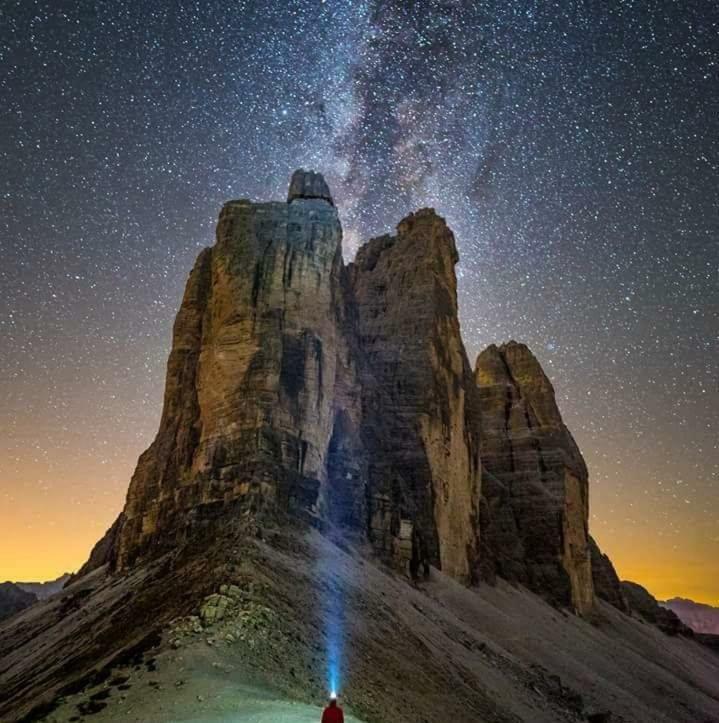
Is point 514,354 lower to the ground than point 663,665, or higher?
higher

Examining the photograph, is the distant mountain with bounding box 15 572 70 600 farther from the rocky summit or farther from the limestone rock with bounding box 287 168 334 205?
the limestone rock with bounding box 287 168 334 205

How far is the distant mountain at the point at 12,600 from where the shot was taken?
85812 millimetres

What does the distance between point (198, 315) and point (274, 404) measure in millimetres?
13410

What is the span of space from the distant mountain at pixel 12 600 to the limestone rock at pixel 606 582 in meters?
71.5

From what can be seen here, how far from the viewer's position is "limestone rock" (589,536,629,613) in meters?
84.6

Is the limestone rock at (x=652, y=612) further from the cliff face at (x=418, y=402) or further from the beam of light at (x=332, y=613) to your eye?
the beam of light at (x=332, y=613)

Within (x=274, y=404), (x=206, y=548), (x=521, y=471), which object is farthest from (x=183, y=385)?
(x=521, y=471)

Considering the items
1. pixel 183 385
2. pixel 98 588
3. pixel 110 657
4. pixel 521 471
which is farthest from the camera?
pixel 521 471

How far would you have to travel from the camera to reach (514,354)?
283 ft

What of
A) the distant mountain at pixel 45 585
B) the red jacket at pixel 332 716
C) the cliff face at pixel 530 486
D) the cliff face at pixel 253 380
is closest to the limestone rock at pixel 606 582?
the cliff face at pixel 530 486

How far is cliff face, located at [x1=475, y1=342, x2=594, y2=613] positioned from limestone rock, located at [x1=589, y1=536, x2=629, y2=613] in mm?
12090

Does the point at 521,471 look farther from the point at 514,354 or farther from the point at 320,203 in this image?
the point at 320,203

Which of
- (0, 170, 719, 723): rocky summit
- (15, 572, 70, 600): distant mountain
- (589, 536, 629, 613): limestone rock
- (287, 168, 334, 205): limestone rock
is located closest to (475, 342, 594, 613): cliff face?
(0, 170, 719, 723): rocky summit

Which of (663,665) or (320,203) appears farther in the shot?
(663,665)
